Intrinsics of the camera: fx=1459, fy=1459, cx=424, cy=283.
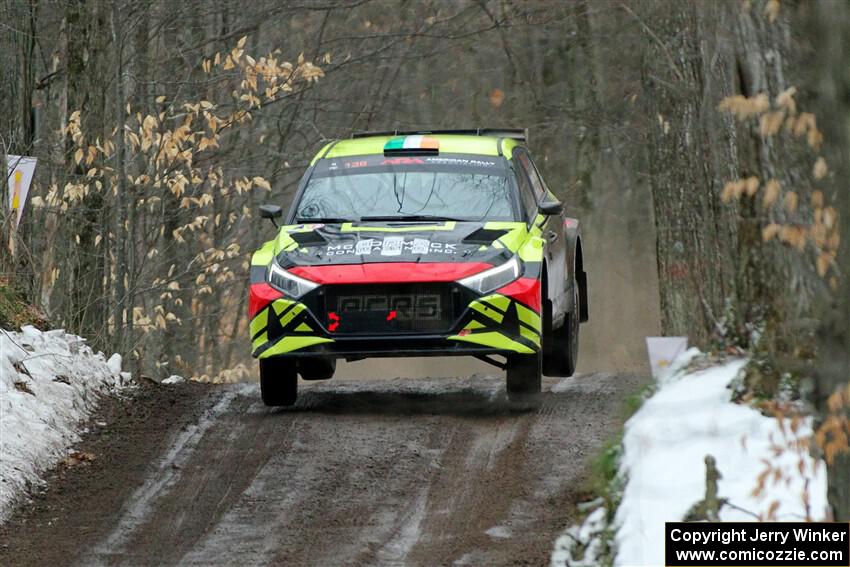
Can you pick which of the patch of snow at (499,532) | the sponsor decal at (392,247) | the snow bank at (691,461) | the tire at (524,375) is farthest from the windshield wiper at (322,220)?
the patch of snow at (499,532)

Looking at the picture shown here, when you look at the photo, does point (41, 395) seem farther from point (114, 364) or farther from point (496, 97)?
point (496, 97)

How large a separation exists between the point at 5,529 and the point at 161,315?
12.0 m

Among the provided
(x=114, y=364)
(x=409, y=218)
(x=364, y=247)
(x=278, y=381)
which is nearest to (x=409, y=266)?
(x=364, y=247)

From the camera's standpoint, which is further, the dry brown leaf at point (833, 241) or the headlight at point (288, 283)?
the headlight at point (288, 283)

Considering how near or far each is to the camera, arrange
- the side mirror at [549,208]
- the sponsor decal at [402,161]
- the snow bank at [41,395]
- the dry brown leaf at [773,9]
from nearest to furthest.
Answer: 1. the dry brown leaf at [773,9]
2. the snow bank at [41,395]
3. the side mirror at [549,208]
4. the sponsor decal at [402,161]

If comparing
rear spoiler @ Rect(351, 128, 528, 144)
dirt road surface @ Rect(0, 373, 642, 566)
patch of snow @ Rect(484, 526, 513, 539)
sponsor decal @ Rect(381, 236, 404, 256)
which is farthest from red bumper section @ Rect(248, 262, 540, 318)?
patch of snow @ Rect(484, 526, 513, 539)

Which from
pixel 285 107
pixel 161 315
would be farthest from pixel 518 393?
pixel 285 107

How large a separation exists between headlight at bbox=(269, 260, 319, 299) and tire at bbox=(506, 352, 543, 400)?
156 cm

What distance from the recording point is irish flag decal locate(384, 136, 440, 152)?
11.6 meters

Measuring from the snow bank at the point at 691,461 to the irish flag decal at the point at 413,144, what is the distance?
409 cm

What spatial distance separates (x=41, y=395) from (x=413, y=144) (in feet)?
11.5

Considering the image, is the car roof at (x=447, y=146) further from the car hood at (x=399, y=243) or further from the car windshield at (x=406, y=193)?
the car hood at (x=399, y=243)

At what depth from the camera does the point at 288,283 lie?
10.3 meters

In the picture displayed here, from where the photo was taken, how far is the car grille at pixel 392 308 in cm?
1010
